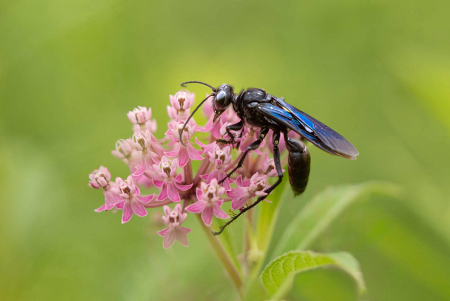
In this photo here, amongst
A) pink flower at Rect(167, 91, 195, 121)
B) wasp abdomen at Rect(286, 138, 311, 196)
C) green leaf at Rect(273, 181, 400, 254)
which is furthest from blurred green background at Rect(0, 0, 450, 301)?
pink flower at Rect(167, 91, 195, 121)

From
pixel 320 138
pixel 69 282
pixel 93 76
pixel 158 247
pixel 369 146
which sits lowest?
pixel 69 282

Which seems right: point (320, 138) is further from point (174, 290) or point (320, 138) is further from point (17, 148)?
point (17, 148)

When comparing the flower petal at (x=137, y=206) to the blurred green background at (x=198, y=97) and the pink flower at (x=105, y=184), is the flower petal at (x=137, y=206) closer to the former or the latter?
the pink flower at (x=105, y=184)

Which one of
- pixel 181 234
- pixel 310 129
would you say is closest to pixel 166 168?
pixel 181 234

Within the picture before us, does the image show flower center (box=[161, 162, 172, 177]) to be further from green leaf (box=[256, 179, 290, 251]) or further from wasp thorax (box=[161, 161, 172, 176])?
green leaf (box=[256, 179, 290, 251])

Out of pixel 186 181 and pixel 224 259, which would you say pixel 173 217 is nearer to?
pixel 186 181

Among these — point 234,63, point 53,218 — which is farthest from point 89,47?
point 53,218

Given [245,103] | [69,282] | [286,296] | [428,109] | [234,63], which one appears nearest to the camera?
[286,296]
